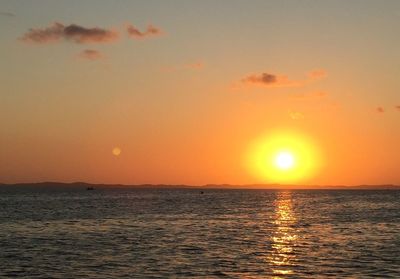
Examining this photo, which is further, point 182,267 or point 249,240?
point 249,240

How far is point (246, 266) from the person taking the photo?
145ft

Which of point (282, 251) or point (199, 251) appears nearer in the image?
point (199, 251)

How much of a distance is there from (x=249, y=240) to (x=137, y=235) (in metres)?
14.5

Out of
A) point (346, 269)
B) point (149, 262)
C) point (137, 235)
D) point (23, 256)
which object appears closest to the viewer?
point (346, 269)

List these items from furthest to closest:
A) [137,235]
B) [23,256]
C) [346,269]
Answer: [137,235]
[23,256]
[346,269]

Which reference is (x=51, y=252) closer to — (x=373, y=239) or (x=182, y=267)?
(x=182, y=267)

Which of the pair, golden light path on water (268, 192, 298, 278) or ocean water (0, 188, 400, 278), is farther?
golden light path on water (268, 192, 298, 278)

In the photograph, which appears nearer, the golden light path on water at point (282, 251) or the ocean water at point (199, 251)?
the ocean water at point (199, 251)

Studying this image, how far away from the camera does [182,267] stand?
43500 mm

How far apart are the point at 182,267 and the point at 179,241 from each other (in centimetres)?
1778

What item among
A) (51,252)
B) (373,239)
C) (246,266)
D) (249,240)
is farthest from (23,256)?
(373,239)

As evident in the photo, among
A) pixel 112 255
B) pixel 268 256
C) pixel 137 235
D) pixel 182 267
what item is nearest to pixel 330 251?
pixel 268 256

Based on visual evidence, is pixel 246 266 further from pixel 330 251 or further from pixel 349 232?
pixel 349 232

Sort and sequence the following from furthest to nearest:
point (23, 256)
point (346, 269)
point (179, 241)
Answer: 1. point (179, 241)
2. point (23, 256)
3. point (346, 269)
